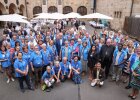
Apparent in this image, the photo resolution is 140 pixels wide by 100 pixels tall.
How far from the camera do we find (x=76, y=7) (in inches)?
1491

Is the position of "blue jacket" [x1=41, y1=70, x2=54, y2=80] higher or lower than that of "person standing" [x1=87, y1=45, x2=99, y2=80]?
lower

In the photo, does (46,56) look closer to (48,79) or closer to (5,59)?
(48,79)

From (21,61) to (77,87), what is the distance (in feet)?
8.63

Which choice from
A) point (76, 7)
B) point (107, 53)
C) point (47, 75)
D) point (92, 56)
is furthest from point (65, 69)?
point (76, 7)

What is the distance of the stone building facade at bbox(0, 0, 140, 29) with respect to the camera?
2217cm

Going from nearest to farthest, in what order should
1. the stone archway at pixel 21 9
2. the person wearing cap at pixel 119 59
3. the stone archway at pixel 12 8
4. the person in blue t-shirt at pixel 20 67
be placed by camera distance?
1. the person in blue t-shirt at pixel 20 67
2. the person wearing cap at pixel 119 59
3. the stone archway at pixel 12 8
4. the stone archway at pixel 21 9

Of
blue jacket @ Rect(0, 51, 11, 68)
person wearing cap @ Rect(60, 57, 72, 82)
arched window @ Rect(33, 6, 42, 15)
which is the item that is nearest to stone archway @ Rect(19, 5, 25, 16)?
arched window @ Rect(33, 6, 42, 15)

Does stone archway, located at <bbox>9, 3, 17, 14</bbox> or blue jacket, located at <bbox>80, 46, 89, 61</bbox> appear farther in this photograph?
stone archway, located at <bbox>9, 3, 17, 14</bbox>

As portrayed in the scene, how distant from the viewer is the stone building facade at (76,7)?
22175mm

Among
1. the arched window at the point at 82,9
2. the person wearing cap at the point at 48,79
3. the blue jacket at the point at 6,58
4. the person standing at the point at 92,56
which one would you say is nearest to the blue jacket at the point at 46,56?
the person wearing cap at the point at 48,79

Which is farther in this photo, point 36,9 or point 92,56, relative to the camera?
point 36,9

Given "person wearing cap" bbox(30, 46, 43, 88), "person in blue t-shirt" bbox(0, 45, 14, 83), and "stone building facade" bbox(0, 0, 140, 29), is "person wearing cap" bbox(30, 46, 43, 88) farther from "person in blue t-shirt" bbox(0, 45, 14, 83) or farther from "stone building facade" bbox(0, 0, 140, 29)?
"stone building facade" bbox(0, 0, 140, 29)

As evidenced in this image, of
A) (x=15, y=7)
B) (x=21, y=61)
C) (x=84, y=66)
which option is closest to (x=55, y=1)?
(x=15, y=7)

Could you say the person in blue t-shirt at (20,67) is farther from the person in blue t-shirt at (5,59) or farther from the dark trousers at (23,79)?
the person in blue t-shirt at (5,59)
